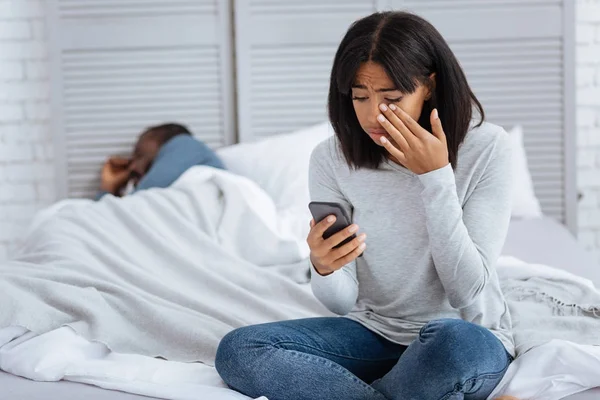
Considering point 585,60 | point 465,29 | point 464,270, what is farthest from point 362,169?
point 585,60

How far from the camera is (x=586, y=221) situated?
353 centimetres

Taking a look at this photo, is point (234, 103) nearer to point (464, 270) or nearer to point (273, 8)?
point (273, 8)

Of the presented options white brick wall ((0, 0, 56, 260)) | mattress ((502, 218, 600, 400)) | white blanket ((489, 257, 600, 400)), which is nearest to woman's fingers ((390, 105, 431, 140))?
white blanket ((489, 257, 600, 400))

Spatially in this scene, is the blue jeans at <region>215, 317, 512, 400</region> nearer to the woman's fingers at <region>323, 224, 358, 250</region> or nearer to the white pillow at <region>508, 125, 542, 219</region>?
the woman's fingers at <region>323, 224, 358, 250</region>

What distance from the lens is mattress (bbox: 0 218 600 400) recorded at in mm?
1583

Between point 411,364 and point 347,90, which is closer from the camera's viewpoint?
point 411,364

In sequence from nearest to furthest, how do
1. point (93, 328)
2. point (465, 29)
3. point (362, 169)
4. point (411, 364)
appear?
A: point (411, 364) → point (362, 169) → point (93, 328) → point (465, 29)

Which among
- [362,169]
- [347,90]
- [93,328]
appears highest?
[347,90]

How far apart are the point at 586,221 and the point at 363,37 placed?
221cm

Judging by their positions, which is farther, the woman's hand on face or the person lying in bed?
the person lying in bed

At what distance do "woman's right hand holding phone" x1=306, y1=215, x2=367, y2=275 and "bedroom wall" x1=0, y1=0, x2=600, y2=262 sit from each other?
2.19 meters

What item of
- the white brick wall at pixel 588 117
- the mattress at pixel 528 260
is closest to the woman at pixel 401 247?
the mattress at pixel 528 260

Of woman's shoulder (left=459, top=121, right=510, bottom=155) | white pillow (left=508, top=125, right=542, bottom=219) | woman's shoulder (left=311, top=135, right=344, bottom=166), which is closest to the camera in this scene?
woman's shoulder (left=459, top=121, right=510, bottom=155)

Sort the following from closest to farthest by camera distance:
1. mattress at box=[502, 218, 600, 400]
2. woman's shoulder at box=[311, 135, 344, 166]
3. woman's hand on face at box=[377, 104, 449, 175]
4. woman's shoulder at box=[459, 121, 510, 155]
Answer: woman's hand on face at box=[377, 104, 449, 175], woman's shoulder at box=[459, 121, 510, 155], woman's shoulder at box=[311, 135, 344, 166], mattress at box=[502, 218, 600, 400]
